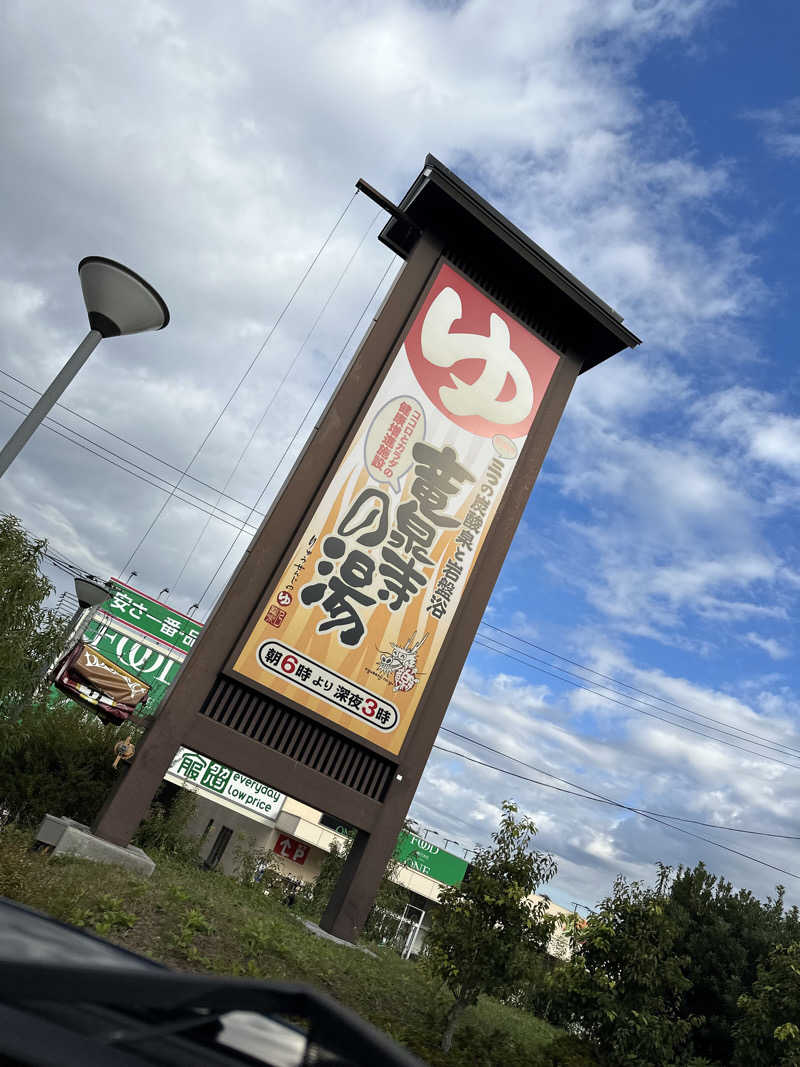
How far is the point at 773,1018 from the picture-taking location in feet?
51.9

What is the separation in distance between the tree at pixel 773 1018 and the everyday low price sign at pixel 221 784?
16.3 meters

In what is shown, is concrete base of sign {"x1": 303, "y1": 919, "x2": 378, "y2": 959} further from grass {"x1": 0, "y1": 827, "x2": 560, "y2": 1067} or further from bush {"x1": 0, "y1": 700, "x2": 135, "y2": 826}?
bush {"x1": 0, "y1": 700, "x2": 135, "y2": 826}

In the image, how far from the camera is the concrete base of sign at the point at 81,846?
12.9 m

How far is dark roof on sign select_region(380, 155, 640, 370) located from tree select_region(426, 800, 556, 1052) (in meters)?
14.7

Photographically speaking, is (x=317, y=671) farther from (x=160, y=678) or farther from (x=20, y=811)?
(x=160, y=678)

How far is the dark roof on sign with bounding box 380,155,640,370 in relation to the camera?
65.0 feet

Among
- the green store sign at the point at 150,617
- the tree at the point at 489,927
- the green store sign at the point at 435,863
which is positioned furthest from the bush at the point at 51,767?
the green store sign at the point at 435,863

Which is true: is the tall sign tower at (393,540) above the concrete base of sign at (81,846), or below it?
above

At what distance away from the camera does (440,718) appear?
17.5 meters

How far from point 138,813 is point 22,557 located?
5538mm

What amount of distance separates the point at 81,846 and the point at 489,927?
7428 millimetres

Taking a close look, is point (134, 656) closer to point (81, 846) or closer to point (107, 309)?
point (81, 846)

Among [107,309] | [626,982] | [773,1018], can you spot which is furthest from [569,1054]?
[107,309]

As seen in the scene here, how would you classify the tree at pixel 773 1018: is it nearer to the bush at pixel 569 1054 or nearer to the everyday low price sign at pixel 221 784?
the bush at pixel 569 1054
